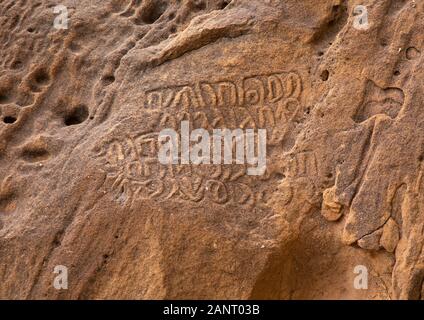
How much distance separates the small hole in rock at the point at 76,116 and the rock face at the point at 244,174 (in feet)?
0.40

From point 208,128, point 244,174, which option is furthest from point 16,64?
point 244,174

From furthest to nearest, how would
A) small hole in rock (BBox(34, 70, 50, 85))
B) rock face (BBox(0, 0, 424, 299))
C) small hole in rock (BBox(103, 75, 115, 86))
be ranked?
small hole in rock (BBox(34, 70, 50, 85)) < small hole in rock (BBox(103, 75, 115, 86)) < rock face (BBox(0, 0, 424, 299))

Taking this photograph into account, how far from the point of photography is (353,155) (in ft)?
11.8

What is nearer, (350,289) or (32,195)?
(350,289)

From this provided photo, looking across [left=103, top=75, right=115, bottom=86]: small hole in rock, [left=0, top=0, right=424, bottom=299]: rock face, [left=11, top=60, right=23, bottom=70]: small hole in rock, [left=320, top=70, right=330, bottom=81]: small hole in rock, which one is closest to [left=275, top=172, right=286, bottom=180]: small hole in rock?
[left=0, top=0, right=424, bottom=299]: rock face

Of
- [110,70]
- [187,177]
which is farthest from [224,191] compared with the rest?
[110,70]

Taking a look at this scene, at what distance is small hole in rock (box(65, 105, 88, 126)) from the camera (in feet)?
13.5

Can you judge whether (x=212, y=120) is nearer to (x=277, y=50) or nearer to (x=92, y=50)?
(x=277, y=50)

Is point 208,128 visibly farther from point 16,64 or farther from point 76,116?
point 16,64

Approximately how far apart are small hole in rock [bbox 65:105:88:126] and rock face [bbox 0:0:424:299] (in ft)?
0.40

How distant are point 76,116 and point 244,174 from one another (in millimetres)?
1066

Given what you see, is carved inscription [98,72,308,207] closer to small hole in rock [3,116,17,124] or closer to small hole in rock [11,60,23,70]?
small hole in rock [3,116,17,124]

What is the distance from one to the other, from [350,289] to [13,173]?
187 cm

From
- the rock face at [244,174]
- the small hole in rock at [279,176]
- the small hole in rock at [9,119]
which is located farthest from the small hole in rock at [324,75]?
the small hole in rock at [9,119]
